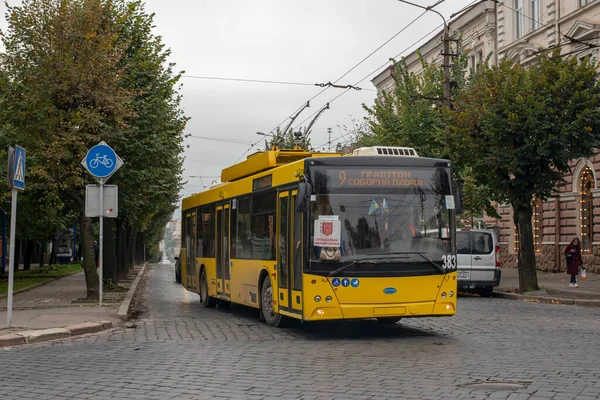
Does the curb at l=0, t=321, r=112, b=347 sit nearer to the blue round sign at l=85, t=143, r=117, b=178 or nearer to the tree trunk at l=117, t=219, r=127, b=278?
the blue round sign at l=85, t=143, r=117, b=178

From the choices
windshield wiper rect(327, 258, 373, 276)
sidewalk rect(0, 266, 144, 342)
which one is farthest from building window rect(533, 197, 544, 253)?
windshield wiper rect(327, 258, 373, 276)

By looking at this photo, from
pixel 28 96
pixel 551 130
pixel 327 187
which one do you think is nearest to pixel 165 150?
pixel 28 96

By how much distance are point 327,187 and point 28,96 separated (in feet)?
Answer: 34.3

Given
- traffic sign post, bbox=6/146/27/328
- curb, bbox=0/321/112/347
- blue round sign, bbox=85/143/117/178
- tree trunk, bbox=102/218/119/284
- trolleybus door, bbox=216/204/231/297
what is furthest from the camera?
tree trunk, bbox=102/218/119/284

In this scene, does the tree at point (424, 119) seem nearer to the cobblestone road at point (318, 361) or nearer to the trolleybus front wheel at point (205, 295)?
the trolleybus front wheel at point (205, 295)

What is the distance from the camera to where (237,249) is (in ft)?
56.2

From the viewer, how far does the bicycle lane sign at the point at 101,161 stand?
1833 cm

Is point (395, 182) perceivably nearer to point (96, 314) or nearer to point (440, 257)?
point (440, 257)

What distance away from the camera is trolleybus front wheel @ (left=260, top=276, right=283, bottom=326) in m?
14.8

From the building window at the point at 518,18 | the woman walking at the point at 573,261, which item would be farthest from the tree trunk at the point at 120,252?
the building window at the point at 518,18

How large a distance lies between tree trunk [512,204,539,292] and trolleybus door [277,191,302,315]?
38.9 feet

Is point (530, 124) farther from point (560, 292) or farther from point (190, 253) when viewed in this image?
point (190, 253)

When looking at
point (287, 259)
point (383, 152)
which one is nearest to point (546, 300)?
point (383, 152)

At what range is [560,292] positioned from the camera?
956 inches
